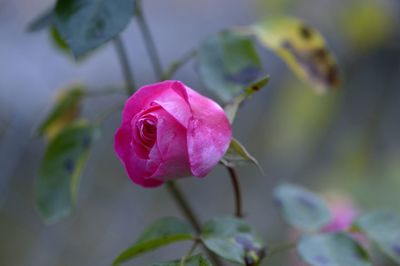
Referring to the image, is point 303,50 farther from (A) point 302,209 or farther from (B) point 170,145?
(B) point 170,145

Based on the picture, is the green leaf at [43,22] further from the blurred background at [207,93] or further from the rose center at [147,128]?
the blurred background at [207,93]

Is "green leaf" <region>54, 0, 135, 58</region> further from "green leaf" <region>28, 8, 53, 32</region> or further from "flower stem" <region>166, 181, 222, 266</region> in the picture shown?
"flower stem" <region>166, 181, 222, 266</region>

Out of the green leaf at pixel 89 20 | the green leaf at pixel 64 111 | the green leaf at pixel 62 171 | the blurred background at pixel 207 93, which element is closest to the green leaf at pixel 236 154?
the green leaf at pixel 89 20

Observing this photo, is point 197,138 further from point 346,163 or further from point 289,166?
point 289,166

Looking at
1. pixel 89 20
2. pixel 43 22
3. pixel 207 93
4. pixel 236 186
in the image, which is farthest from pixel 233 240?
pixel 207 93

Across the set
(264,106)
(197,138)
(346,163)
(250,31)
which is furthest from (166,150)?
(264,106)
